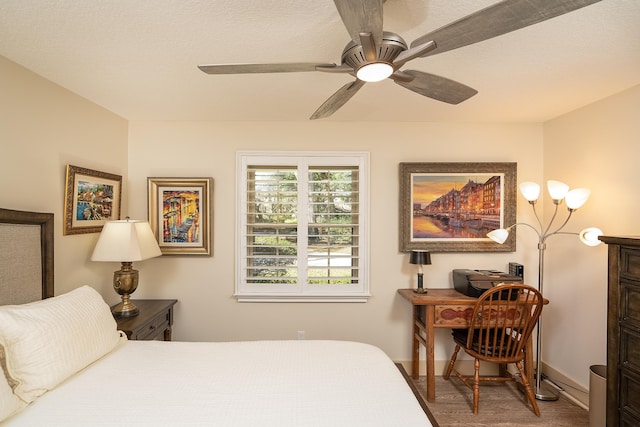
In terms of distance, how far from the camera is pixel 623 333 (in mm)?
1881

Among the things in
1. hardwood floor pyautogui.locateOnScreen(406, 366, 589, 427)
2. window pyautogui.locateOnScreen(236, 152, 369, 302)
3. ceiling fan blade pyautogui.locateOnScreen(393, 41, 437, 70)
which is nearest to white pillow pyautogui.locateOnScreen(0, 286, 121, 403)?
window pyautogui.locateOnScreen(236, 152, 369, 302)

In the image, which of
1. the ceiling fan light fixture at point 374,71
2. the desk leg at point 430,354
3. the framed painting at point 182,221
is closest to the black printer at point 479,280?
the desk leg at point 430,354

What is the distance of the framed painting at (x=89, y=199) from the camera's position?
95.1 inches

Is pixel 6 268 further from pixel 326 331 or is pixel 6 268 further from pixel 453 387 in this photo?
pixel 453 387

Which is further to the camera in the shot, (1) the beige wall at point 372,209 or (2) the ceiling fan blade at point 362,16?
(1) the beige wall at point 372,209

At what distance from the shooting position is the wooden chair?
2494 millimetres

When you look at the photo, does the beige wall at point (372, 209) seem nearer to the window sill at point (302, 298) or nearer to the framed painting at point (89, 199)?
the window sill at point (302, 298)

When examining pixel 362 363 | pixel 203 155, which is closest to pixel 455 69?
pixel 362 363

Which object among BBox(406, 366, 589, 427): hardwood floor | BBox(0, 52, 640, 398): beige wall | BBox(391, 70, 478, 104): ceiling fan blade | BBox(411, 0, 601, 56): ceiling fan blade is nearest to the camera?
BBox(411, 0, 601, 56): ceiling fan blade

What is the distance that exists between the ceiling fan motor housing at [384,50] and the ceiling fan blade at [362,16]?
2.2 inches

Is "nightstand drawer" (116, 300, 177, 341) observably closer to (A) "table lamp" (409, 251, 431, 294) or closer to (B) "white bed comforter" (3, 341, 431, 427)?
(B) "white bed comforter" (3, 341, 431, 427)

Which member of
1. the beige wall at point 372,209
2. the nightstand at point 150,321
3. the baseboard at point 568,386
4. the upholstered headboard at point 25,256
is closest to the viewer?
the upholstered headboard at point 25,256

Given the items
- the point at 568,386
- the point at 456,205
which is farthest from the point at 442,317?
the point at 568,386

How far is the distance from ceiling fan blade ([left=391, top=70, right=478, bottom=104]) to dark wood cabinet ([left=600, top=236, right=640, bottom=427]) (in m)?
1.26
